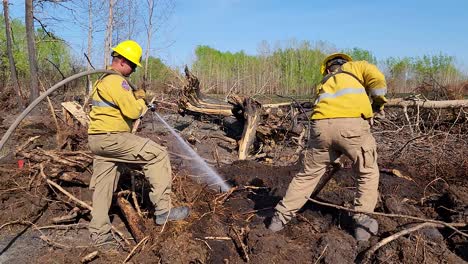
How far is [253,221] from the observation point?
14.6ft

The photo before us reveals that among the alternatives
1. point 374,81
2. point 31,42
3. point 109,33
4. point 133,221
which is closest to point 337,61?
point 374,81

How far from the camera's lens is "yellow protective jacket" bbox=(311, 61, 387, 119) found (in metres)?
3.73

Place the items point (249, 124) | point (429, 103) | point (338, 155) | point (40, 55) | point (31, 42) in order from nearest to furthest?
1. point (338, 155)
2. point (249, 124)
3. point (429, 103)
4. point (31, 42)
5. point (40, 55)

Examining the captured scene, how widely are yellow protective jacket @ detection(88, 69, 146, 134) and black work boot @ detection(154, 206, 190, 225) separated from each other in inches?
39.5

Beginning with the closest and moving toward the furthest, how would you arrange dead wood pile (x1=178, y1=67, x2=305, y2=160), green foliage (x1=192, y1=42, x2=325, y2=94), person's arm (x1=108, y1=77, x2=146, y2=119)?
person's arm (x1=108, y1=77, x2=146, y2=119) < dead wood pile (x1=178, y1=67, x2=305, y2=160) < green foliage (x1=192, y1=42, x2=325, y2=94)

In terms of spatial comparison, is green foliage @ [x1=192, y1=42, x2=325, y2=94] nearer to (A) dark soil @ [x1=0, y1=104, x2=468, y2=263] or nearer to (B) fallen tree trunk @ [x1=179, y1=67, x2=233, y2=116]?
(B) fallen tree trunk @ [x1=179, y1=67, x2=233, y2=116]

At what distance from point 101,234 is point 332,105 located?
8.83 ft

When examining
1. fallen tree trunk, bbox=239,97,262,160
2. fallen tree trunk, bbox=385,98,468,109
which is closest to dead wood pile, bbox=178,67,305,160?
fallen tree trunk, bbox=239,97,262,160

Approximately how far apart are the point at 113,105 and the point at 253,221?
77.3 inches

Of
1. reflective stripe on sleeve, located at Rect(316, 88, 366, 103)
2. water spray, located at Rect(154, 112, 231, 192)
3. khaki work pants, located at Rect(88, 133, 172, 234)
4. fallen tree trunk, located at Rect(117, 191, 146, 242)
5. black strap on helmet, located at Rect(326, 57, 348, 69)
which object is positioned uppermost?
black strap on helmet, located at Rect(326, 57, 348, 69)

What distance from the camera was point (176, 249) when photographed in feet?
11.7

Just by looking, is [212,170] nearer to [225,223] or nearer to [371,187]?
[225,223]

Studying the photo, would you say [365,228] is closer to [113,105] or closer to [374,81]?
[374,81]

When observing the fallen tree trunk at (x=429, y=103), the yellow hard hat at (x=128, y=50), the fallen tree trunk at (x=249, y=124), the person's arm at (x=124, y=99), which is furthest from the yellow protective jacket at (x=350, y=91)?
the fallen tree trunk at (x=429, y=103)
